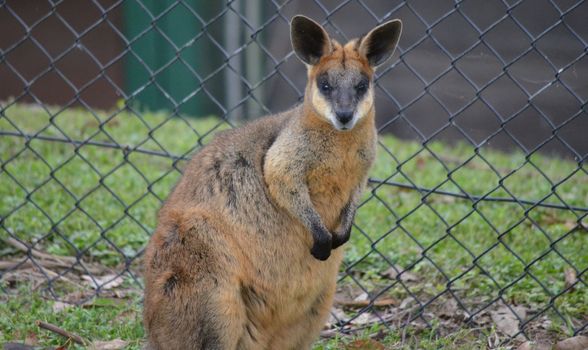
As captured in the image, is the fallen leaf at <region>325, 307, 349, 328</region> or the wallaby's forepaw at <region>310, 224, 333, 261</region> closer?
the wallaby's forepaw at <region>310, 224, 333, 261</region>

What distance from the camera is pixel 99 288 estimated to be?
15.4 feet

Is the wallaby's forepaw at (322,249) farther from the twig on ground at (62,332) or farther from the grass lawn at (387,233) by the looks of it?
the twig on ground at (62,332)

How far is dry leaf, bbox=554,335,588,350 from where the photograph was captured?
3.96 m

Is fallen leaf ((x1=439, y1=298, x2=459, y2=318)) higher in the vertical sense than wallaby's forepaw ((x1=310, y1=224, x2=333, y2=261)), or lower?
lower

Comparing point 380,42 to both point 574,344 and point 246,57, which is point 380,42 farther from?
point 246,57

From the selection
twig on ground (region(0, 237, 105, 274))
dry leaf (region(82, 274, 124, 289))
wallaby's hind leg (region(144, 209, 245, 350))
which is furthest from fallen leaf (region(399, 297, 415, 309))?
twig on ground (region(0, 237, 105, 274))

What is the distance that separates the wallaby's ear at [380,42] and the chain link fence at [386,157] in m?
0.35

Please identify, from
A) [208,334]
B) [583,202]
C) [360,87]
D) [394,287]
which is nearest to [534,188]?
[583,202]

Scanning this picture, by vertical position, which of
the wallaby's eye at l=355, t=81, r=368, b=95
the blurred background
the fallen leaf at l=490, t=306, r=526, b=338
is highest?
the wallaby's eye at l=355, t=81, r=368, b=95

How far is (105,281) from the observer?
16.0 ft

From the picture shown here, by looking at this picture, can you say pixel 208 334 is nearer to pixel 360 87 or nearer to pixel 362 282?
pixel 360 87

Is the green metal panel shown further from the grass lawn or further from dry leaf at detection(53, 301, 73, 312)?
dry leaf at detection(53, 301, 73, 312)

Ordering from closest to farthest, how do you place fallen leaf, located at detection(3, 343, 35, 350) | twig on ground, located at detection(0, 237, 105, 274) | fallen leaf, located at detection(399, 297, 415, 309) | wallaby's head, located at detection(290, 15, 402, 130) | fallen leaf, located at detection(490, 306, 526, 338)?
wallaby's head, located at detection(290, 15, 402, 130), fallen leaf, located at detection(3, 343, 35, 350), fallen leaf, located at detection(490, 306, 526, 338), fallen leaf, located at detection(399, 297, 415, 309), twig on ground, located at detection(0, 237, 105, 274)

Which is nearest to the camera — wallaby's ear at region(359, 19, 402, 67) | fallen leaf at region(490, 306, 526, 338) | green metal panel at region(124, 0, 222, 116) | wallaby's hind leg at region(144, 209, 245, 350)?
wallaby's hind leg at region(144, 209, 245, 350)
